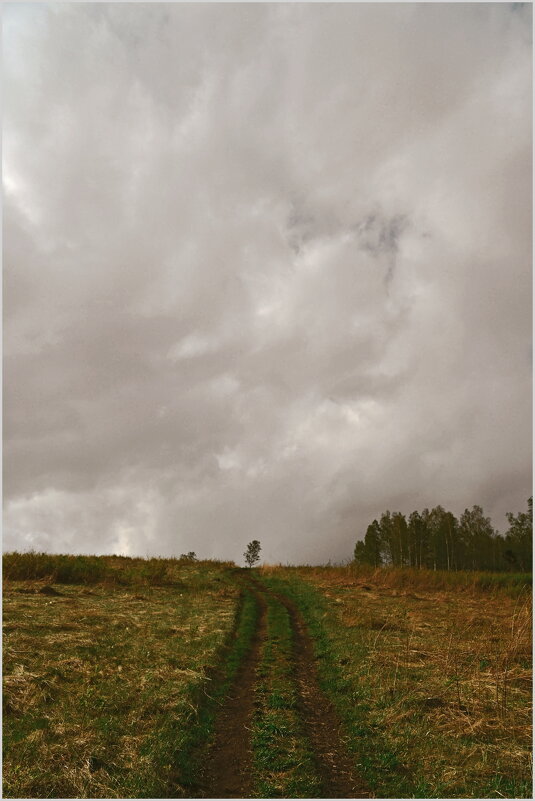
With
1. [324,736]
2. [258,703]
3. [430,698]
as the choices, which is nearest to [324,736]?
[324,736]

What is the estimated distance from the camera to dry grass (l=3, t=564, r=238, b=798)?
777cm

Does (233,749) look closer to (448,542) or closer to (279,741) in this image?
(279,741)

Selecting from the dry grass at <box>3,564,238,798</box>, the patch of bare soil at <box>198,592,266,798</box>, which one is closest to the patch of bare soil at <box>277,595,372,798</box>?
the patch of bare soil at <box>198,592,266,798</box>

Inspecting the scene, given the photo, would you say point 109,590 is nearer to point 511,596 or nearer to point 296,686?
point 296,686

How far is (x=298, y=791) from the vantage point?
25.2ft

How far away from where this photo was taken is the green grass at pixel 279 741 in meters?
7.85

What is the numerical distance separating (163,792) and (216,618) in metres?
13.0

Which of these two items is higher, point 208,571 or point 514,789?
point 514,789

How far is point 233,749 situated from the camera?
9141 millimetres

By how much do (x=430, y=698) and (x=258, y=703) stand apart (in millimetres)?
4218

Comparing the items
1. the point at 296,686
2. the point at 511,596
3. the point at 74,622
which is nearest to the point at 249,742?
the point at 296,686

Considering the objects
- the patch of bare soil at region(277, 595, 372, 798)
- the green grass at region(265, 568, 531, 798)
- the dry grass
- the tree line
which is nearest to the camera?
the dry grass

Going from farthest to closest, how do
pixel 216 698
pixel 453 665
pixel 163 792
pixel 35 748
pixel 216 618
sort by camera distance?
pixel 216 618 → pixel 453 665 → pixel 216 698 → pixel 35 748 → pixel 163 792

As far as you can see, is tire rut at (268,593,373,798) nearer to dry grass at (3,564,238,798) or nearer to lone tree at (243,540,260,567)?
dry grass at (3,564,238,798)
